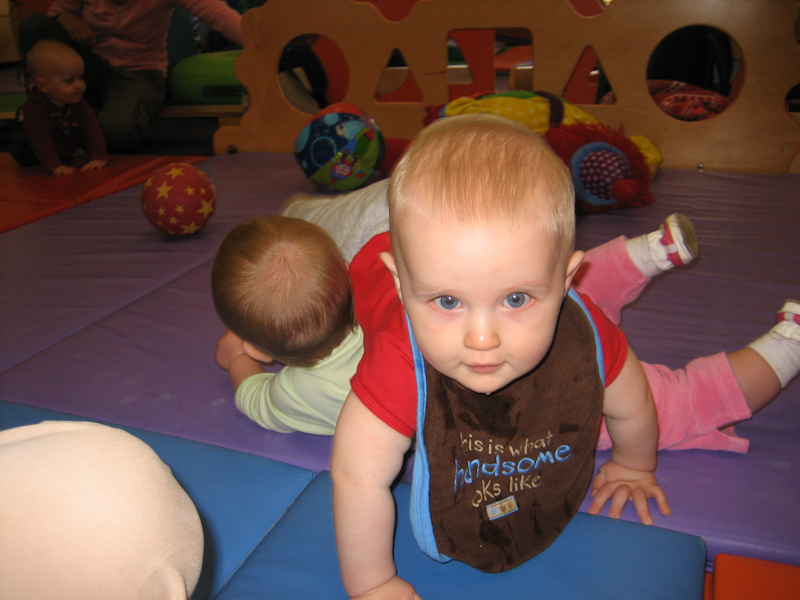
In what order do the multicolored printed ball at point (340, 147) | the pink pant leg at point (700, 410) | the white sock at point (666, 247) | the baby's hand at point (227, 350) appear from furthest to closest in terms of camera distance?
the multicolored printed ball at point (340, 147) → the baby's hand at point (227, 350) → the white sock at point (666, 247) → the pink pant leg at point (700, 410)

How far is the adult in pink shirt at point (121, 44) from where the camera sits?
10.5ft

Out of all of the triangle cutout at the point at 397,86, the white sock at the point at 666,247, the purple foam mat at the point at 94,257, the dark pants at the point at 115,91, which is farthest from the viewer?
the triangle cutout at the point at 397,86

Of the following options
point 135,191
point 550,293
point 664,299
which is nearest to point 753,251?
point 664,299

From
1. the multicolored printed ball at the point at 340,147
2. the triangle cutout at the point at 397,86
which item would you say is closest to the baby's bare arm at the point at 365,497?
the multicolored printed ball at the point at 340,147

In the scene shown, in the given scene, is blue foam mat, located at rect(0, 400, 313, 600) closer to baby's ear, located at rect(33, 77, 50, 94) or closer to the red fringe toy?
the red fringe toy

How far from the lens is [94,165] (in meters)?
2.76

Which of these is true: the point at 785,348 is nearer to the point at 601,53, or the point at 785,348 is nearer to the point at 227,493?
the point at 227,493

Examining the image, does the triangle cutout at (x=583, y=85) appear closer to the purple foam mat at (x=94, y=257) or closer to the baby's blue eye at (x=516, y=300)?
the purple foam mat at (x=94, y=257)

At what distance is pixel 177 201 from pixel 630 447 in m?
1.45

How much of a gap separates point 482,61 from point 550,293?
266 cm

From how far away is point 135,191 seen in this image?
238 centimetres

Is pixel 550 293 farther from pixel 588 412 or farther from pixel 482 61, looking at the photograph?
pixel 482 61

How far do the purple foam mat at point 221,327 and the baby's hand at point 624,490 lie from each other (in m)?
0.02

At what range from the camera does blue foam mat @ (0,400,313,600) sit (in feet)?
2.48
